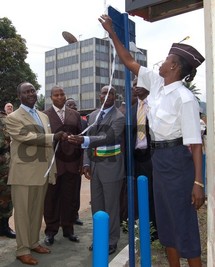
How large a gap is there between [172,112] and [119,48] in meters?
0.68

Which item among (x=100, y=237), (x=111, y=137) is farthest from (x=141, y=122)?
(x=100, y=237)

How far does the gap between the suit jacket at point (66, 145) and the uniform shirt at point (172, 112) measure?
203 cm

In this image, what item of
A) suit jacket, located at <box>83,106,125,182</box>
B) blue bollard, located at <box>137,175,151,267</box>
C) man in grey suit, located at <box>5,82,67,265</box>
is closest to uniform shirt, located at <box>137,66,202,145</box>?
blue bollard, located at <box>137,175,151,267</box>

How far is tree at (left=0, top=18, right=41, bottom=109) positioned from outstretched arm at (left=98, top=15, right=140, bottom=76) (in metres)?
20.1

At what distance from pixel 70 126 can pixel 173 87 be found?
7.69 ft

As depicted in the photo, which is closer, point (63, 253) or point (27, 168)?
point (27, 168)

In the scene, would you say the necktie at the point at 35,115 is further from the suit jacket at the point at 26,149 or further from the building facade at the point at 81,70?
the building facade at the point at 81,70

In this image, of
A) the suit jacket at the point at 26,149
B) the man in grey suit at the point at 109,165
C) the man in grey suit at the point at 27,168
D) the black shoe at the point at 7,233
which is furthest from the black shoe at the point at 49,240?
the suit jacket at the point at 26,149

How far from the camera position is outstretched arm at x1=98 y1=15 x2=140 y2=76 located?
2.56 metres

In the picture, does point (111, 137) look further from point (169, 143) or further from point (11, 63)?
point (11, 63)

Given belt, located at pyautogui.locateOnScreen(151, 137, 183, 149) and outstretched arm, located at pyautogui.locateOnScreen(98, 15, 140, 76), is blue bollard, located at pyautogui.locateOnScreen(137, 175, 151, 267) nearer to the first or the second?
belt, located at pyautogui.locateOnScreen(151, 137, 183, 149)

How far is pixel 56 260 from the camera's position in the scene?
3.91 m

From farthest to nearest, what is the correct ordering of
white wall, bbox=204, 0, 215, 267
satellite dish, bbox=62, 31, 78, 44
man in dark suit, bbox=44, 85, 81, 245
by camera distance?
man in dark suit, bbox=44, 85, 81, 245 < satellite dish, bbox=62, 31, 78, 44 < white wall, bbox=204, 0, 215, 267

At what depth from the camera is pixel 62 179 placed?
4.63 meters
